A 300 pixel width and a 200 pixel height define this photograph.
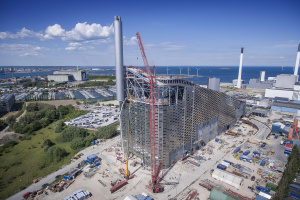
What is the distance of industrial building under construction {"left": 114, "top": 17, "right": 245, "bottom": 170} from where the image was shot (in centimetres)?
3844

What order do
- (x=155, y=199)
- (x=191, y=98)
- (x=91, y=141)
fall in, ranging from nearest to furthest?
(x=155, y=199)
(x=191, y=98)
(x=91, y=141)

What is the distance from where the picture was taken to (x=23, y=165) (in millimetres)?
46062

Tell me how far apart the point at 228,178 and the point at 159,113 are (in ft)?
63.4

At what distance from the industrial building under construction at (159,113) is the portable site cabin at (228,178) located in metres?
9.30

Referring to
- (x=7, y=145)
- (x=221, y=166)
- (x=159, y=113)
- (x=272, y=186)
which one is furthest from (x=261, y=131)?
(x=7, y=145)

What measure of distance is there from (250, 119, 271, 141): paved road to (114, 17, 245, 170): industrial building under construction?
21.1 meters

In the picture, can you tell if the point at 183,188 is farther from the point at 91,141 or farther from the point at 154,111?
the point at 91,141

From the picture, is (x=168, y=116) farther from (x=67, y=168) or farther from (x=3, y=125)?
(x=3, y=125)

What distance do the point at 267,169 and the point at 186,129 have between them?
20.4 m

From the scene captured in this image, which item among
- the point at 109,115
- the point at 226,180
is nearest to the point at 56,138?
the point at 109,115

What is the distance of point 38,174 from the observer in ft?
136

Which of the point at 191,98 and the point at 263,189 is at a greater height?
the point at 191,98

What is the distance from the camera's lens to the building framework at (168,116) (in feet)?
128

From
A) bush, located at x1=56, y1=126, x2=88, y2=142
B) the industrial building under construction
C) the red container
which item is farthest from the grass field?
the industrial building under construction
